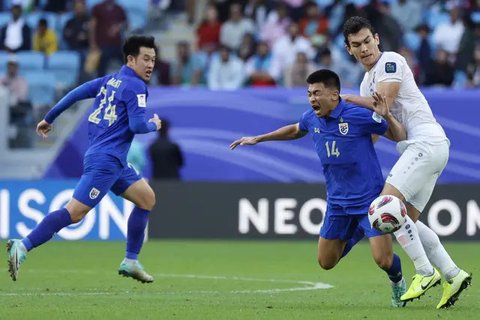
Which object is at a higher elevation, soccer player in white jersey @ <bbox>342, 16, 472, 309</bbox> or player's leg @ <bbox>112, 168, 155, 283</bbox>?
soccer player in white jersey @ <bbox>342, 16, 472, 309</bbox>

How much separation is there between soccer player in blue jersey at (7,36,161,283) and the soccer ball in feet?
7.98

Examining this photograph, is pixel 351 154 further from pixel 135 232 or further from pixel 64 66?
pixel 64 66

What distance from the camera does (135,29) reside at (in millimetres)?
24844

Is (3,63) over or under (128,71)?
under

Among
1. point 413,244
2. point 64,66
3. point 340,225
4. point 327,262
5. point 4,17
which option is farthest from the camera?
point 4,17

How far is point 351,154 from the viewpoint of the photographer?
10.6 metres

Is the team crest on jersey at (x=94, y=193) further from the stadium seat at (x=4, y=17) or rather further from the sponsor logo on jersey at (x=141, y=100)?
the stadium seat at (x=4, y=17)

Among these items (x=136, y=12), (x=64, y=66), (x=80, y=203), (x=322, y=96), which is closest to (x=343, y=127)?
(x=322, y=96)

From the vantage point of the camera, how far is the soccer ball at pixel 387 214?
32.8 ft

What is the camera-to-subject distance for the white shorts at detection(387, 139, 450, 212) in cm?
1040

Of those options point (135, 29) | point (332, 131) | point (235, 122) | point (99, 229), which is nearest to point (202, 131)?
point (235, 122)

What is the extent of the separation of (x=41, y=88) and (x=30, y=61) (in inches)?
Result: 48.0

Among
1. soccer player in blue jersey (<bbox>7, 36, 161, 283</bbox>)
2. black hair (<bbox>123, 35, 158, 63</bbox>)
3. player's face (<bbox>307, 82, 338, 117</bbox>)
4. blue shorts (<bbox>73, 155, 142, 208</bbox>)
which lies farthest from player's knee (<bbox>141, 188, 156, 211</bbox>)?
player's face (<bbox>307, 82, 338, 117</bbox>)

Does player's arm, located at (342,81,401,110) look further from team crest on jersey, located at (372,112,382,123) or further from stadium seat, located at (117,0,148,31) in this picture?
stadium seat, located at (117,0,148,31)
